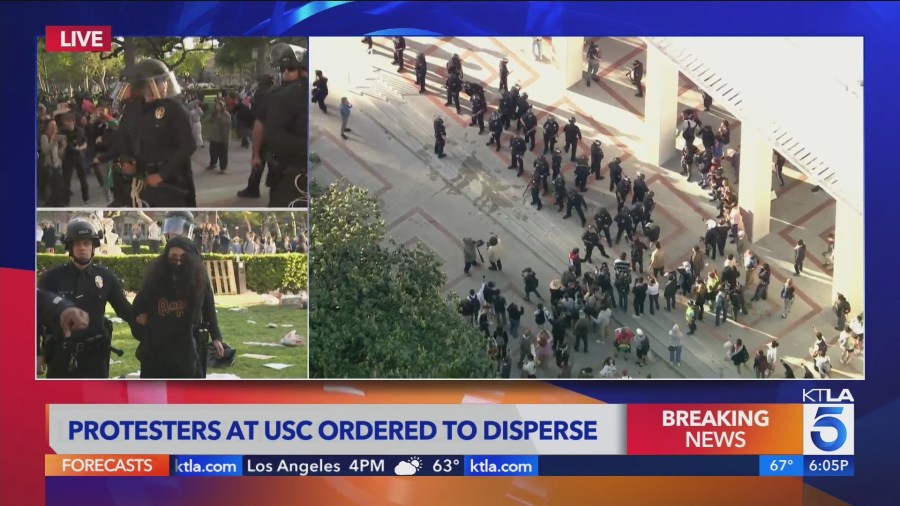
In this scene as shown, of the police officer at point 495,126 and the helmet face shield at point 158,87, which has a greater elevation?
the helmet face shield at point 158,87

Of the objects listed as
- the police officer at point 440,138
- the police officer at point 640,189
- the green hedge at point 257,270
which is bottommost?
the green hedge at point 257,270

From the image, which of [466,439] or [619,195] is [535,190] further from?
[466,439]

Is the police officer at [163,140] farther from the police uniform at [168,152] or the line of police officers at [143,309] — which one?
the line of police officers at [143,309]

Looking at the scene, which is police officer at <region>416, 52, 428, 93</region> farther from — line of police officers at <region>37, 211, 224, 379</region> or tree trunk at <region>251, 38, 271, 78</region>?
line of police officers at <region>37, 211, 224, 379</region>

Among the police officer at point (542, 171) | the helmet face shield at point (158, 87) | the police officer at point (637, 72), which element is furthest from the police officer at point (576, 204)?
the helmet face shield at point (158, 87)

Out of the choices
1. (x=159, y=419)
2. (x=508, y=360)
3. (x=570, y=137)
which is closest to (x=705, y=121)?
(x=570, y=137)

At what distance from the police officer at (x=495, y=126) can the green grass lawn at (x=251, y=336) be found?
7.19ft

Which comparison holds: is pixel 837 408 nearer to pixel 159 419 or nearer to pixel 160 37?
pixel 159 419

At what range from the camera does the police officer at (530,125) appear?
9906 millimetres

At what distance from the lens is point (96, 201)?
9891 mm

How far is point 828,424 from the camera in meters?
9.91

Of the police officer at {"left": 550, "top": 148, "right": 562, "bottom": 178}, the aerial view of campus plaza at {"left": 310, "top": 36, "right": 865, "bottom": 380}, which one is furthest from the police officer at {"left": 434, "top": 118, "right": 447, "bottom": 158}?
the police officer at {"left": 550, "top": 148, "right": 562, "bottom": 178}

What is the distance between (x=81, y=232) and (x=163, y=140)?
104 cm

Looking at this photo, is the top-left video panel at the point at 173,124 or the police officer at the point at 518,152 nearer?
the top-left video panel at the point at 173,124
